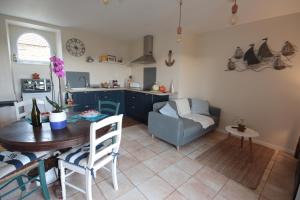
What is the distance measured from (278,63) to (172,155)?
8.45ft

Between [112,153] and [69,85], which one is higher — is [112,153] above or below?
below

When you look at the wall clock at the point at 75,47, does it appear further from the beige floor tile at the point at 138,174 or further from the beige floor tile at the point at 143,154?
the beige floor tile at the point at 138,174

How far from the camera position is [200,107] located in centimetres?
346

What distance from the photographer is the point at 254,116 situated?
118 inches

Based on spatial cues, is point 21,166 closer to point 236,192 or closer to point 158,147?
point 158,147

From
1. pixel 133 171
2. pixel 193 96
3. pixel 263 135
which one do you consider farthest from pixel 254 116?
pixel 133 171

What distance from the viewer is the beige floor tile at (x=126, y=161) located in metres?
2.09

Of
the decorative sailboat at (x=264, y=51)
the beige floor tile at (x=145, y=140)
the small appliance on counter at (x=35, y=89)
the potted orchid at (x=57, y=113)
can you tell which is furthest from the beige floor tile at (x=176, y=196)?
the small appliance on counter at (x=35, y=89)

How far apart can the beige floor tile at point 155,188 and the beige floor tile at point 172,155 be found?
496mm

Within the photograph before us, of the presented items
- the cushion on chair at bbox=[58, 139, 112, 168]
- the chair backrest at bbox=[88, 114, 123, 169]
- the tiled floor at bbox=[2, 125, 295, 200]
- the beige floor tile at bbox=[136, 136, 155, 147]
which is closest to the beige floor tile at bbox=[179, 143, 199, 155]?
the tiled floor at bbox=[2, 125, 295, 200]

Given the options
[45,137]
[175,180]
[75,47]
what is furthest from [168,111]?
[75,47]

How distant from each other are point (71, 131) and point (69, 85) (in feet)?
9.57

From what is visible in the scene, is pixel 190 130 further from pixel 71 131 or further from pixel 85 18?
pixel 85 18

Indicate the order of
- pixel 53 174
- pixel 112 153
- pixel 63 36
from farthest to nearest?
pixel 63 36, pixel 53 174, pixel 112 153
